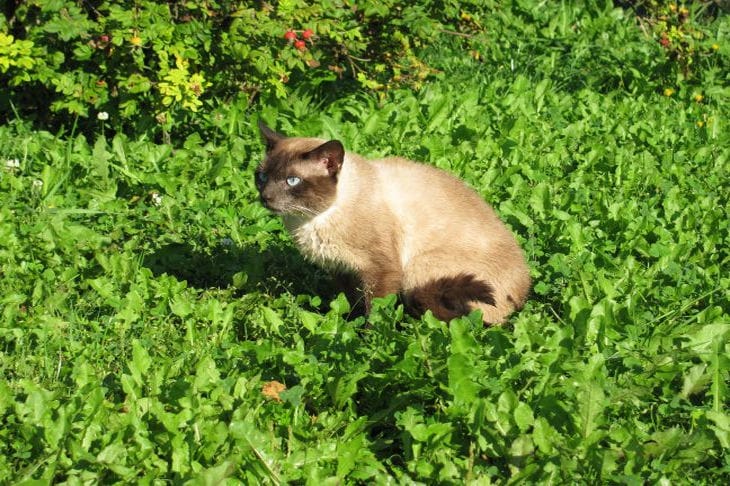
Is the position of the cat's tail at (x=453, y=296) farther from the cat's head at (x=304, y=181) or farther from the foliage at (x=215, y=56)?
the foliage at (x=215, y=56)

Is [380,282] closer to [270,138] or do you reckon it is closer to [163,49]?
[270,138]

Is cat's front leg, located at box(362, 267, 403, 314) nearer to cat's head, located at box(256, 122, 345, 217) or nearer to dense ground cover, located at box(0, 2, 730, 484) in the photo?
dense ground cover, located at box(0, 2, 730, 484)

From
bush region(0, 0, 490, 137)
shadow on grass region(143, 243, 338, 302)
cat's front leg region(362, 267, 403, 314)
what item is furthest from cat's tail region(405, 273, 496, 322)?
bush region(0, 0, 490, 137)

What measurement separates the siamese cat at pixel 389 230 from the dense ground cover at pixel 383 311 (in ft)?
0.70

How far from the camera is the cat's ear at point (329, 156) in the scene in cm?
396

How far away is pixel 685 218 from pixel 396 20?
237 centimetres

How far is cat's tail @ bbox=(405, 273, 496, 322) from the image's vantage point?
3.86 m

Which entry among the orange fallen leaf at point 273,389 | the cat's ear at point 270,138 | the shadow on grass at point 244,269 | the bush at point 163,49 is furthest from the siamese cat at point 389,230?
the bush at point 163,49

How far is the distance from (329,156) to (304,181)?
0.16 metres

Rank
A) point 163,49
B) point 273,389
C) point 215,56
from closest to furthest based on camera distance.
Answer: point 273,389 → point 163,49 → point 215,56

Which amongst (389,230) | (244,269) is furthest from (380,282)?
(244,269)

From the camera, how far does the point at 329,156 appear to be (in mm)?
4012

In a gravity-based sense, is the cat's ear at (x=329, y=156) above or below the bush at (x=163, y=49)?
above

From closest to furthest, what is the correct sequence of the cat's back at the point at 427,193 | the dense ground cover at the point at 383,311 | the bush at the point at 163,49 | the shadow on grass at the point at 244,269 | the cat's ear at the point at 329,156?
the dense ground cover at the point at 383,311 < the cat's ear at the point at 329,156 < the cat's back at the point at 427,193 < the shadow on grass at the point at 244,269 < the bush at the point at 163,49
